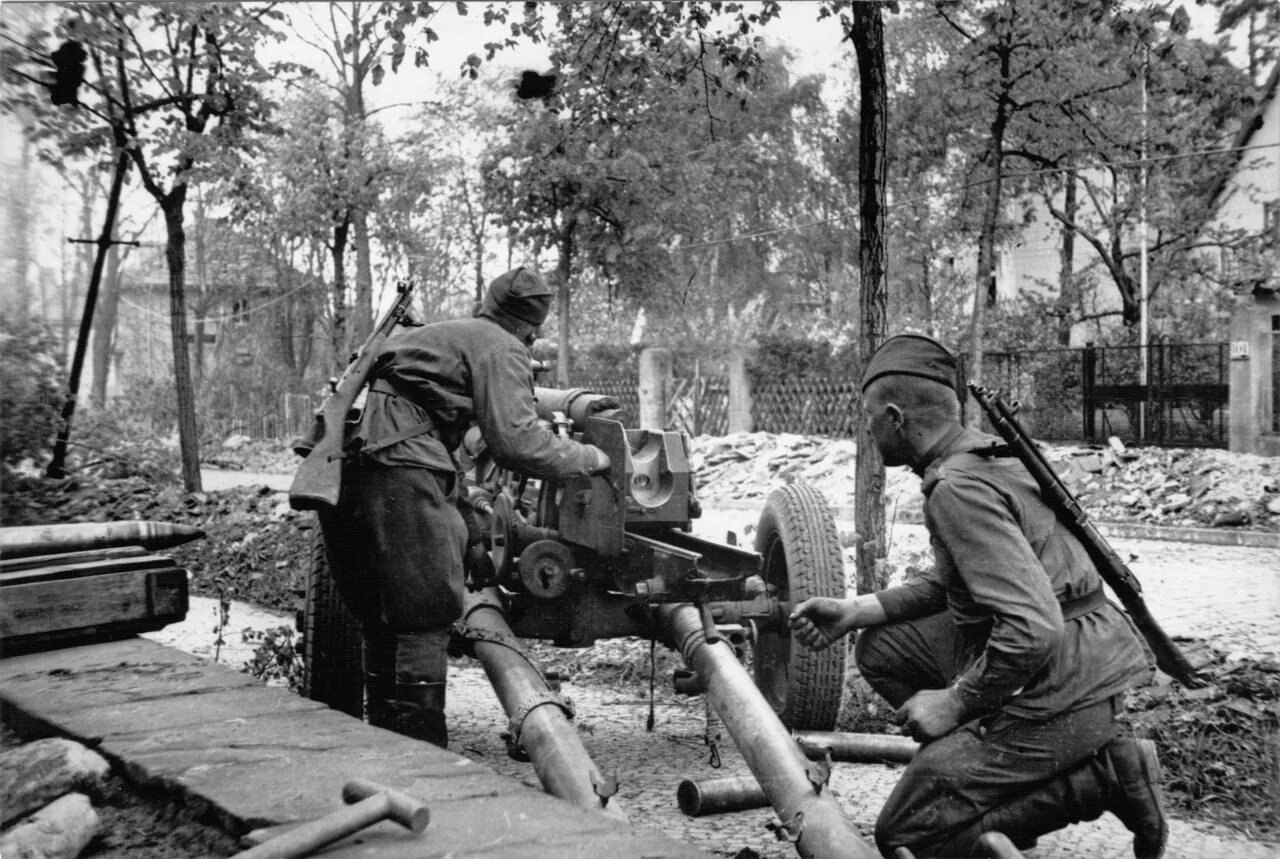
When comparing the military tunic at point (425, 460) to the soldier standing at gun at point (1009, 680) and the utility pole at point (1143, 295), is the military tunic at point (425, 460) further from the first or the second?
the utility pole at point (1143, 295)

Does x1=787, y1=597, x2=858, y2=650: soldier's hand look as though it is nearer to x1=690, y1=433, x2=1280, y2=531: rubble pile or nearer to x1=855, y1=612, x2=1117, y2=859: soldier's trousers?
x1=855, y1=612, x2=1117, y2=859: soldier's trousers

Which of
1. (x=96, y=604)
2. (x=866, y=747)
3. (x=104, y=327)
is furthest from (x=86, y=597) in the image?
(x=104, y=327)

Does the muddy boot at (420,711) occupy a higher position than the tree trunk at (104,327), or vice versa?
the tree trunk at (104,327)

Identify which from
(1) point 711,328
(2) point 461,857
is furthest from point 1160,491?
(1) point 711,328

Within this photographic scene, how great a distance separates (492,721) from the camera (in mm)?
5621

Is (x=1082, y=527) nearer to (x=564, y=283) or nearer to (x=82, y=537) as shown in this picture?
(x=82, y=537)

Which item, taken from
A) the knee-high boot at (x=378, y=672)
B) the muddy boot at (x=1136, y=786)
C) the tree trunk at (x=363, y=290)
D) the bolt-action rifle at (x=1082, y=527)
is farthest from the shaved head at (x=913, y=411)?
the tree trunk at (x=363, y=290)

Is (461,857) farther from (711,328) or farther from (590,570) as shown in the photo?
(711,328)

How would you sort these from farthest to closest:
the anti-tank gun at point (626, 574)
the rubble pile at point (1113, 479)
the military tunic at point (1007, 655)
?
the rubble pile at point (1113, 479)
the anti-tank gun at point (626, 574)
the military tunic at point (1007, 655)

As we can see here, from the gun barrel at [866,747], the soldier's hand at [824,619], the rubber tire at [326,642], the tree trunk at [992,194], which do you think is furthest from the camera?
the tree trunk at [992,194]

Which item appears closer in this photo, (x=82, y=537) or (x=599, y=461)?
(x=82, y=537)

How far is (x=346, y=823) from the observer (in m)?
2.18

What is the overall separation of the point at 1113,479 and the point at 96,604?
13562 millimetres

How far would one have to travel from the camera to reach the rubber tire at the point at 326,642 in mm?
4953
